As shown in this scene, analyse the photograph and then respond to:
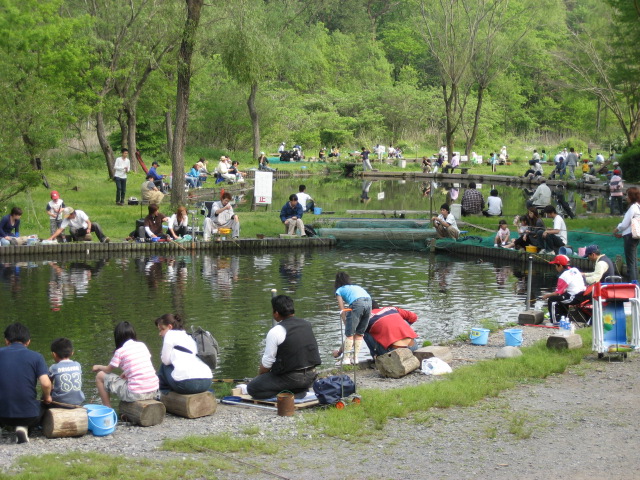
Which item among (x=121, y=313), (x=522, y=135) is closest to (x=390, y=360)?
(x=121, y=313)

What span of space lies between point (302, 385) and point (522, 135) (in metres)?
69.9

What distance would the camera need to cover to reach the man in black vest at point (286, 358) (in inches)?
374

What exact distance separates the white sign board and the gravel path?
20.1m

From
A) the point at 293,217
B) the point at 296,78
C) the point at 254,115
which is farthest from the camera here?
the point at 296,78

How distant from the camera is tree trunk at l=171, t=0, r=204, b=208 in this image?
26.6m

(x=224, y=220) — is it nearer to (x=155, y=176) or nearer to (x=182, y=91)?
(x=182, y=91)

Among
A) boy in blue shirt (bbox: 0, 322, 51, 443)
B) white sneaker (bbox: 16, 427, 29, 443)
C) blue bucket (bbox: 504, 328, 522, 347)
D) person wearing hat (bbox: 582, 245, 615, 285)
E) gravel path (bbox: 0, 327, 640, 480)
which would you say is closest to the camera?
gravel path (bbox: 0, 327, 640, 480)

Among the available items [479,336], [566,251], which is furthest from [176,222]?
[479,336]

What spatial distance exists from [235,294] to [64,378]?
8.72 meters

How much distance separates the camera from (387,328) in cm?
Answer: 1106

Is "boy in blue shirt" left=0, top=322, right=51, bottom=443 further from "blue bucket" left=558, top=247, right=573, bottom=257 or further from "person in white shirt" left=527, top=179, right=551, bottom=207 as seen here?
"person in white shirt" left=527, top=179, right=551, bottom=207

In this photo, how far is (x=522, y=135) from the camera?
251ft

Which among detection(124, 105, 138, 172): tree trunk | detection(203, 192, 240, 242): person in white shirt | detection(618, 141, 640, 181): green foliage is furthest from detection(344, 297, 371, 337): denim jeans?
detection(618, 141, 640, 181): green foliage

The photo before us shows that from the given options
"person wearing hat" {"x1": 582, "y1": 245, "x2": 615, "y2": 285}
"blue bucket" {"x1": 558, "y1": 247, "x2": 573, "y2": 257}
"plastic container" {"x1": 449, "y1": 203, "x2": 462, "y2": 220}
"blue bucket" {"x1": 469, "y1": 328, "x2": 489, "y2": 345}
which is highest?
"plastic container" {"x1": 449, "y1": 203, "x2": 462, "y2": 220}
